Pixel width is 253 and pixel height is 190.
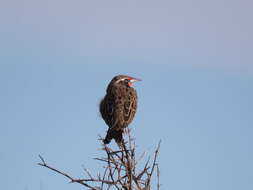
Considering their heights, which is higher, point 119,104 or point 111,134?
point 119,104

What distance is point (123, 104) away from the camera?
29.8ft

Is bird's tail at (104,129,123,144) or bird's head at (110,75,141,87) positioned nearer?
bird's tail at (104,129,123,144)

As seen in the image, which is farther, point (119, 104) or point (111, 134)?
point (119, 104)

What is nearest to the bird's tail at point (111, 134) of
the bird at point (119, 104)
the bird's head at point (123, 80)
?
the bird at point (119, 104)

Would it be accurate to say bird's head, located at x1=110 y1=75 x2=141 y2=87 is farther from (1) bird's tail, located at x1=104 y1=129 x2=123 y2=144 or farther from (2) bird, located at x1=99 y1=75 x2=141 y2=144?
(1) bird's tail, located at x1=104 y1=129 x2=123 y2=144

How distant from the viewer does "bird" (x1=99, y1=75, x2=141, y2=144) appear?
8.80 metres

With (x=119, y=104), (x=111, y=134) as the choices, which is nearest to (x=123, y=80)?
(x=119, y=104)

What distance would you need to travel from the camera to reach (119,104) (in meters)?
9.07

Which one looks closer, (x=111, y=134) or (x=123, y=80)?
(x=111, y=134)

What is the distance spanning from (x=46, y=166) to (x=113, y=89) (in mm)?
5346

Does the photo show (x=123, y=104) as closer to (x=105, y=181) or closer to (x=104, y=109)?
(x=104, y=109)

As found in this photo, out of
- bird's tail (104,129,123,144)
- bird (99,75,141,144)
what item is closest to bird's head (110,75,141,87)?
bird (99,75,141,144)

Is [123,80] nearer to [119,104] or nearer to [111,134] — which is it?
[119,104]

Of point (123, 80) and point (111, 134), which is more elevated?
point (123, 80)
